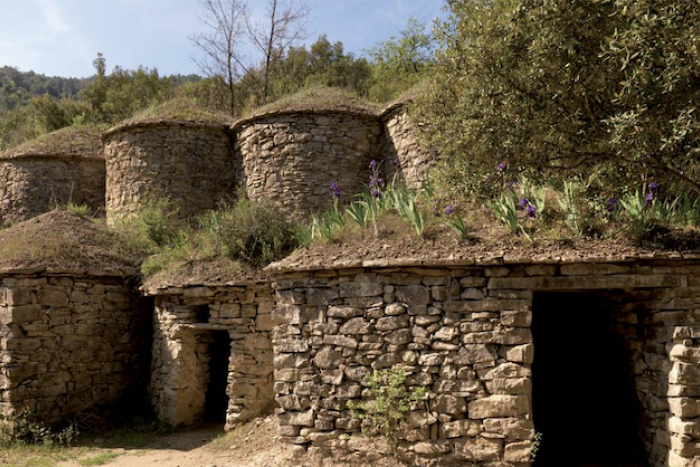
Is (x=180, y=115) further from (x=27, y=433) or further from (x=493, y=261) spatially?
(x=493, y=261)

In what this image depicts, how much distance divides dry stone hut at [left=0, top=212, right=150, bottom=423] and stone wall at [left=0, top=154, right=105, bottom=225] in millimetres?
3542

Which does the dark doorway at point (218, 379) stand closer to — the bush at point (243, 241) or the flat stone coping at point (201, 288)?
the flat stone coping at point (201, 288)

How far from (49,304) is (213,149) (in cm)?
508

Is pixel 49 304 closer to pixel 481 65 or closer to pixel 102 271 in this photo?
pixel 102 271

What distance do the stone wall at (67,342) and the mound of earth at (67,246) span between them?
0.21 meters

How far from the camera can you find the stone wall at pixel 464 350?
5422 mm

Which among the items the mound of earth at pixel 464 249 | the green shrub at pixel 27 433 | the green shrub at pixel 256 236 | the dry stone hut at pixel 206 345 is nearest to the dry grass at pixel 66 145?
the dry stone hut at pixel 206 345

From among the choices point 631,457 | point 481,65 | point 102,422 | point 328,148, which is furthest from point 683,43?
point 102,422

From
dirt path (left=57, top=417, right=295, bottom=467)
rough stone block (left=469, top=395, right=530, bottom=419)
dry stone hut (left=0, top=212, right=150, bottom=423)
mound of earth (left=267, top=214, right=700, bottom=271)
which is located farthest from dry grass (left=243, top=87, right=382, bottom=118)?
rough stone block (left=469, top=395, right=530, bottom=419)

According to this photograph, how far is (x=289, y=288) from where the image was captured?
6.45m

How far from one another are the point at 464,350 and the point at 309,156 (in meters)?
6.38

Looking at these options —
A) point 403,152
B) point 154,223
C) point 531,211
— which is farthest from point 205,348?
point 531,211

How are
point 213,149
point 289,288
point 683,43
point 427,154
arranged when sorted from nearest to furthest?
point 683,43, point 289,288, point 427,154, point 213,149

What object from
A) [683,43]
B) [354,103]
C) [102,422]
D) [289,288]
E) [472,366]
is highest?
[354,103]
